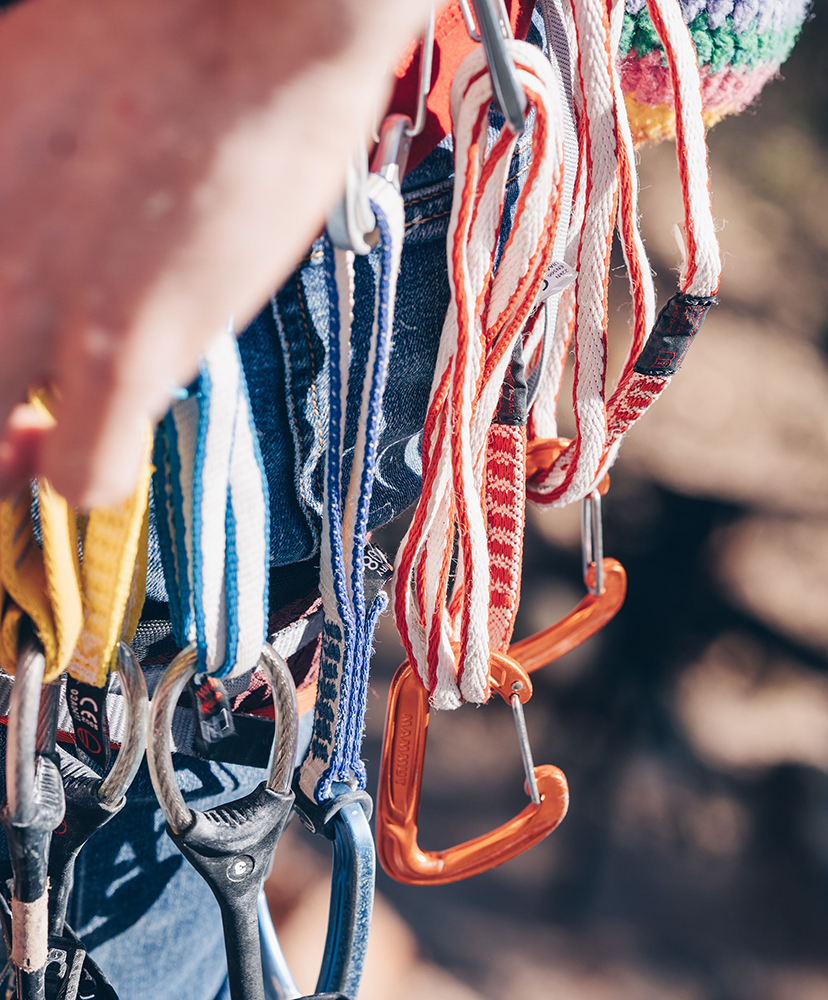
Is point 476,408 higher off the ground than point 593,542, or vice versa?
point 476,408

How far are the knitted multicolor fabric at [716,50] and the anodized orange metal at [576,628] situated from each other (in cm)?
34

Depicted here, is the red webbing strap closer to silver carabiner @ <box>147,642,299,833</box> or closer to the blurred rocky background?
silver carabiner @ <box>147,642,299,833</box>

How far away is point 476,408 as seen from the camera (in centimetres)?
39

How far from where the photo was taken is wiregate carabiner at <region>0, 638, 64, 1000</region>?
30 centimetres

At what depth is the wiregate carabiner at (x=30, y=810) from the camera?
12.0 inches

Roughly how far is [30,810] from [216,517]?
0.15m

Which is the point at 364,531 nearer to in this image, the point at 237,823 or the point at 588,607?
the point at 237,823

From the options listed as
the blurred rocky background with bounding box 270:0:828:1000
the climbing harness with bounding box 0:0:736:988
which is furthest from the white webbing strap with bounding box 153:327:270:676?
the blurred rocky background with bounding box 270:0:828:1000

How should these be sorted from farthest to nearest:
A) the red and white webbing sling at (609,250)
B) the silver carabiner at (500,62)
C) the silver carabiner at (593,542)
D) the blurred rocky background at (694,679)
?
the blurred rocky background at (694,679)
the silver carabiner at (593,542)
the red and white webbing sling at (609,250)
the silver carabiner at (500,62)

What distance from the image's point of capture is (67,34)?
171 mm

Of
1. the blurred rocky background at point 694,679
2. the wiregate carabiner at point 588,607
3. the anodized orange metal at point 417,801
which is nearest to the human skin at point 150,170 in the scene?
the anodized orange metal at point 417,801

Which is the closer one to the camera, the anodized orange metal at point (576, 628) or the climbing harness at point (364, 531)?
the climbing harness at point (364, 531)

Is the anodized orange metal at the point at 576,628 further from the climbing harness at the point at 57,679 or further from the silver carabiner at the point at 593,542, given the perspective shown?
the climbing harness at the point at 57,679

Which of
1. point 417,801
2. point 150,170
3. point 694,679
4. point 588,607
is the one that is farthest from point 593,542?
point 694,679
